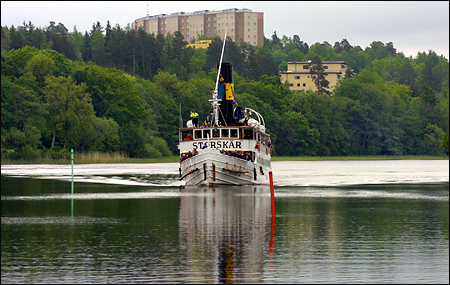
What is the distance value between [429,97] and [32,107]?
4540 inches

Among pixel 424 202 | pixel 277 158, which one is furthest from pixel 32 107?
pixel 424 202

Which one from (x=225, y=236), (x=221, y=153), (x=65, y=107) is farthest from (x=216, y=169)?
(x=65, y=107)

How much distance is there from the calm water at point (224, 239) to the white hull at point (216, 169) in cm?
816

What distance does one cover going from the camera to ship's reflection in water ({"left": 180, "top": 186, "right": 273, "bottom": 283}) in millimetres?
21625

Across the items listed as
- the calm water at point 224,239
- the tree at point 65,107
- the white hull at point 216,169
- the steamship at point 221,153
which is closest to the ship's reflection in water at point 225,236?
the calm water at point 224,239

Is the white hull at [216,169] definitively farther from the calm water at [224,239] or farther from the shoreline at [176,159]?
the shoreline at [176,159]

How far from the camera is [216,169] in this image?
199 feet

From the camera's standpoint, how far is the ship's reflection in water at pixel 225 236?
21625 millimetres

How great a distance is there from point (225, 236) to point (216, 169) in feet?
104

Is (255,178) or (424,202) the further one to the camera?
(255,178)

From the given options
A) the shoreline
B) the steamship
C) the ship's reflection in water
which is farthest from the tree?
the ship's reflection in water

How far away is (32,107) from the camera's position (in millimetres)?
126562

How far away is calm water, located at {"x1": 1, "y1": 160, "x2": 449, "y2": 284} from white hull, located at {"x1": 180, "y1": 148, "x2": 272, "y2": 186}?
321 inches

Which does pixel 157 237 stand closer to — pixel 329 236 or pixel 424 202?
pixel 329 236
